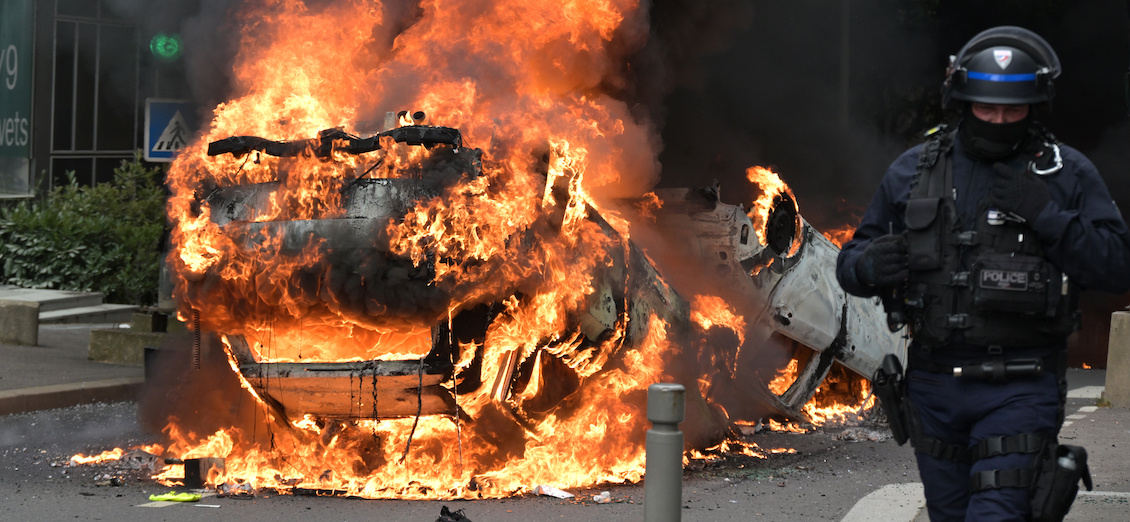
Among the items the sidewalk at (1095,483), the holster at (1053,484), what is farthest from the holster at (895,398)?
the sidewalk at (1095,483)

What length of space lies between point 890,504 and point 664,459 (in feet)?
8.26

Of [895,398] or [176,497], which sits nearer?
[895,398]

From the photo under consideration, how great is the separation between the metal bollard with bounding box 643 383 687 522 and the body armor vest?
2.61 ft

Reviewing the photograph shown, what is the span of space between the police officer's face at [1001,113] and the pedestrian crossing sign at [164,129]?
267 inches

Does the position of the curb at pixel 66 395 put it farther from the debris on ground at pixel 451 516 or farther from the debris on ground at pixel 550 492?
the debris on ground at pixel 451 516

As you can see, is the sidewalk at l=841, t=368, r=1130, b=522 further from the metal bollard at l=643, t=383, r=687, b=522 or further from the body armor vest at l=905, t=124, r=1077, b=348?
the body armor vest at l=905, t=124, r=1077, b=348

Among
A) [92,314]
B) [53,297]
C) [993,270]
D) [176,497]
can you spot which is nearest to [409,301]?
[176,497]

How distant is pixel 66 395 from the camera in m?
9.26

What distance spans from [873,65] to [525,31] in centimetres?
788

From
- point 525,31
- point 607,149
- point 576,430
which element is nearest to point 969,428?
point 576,430

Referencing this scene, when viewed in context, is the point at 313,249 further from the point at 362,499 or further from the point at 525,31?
the point at 525,31

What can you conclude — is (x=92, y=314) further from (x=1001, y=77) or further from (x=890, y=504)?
(x=1001, y=77)

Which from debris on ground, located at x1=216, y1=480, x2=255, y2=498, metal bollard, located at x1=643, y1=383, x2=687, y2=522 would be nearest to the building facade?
debris on ground, located at x1=216, y1=480, x2=255, y2=498

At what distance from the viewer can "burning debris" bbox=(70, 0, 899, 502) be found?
19.1 ft
